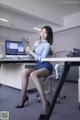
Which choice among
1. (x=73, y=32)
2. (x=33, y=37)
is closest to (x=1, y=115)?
(x=73, y=32)

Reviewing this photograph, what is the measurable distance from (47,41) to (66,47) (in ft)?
15.8

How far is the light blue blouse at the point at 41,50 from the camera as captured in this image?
1.97 meters

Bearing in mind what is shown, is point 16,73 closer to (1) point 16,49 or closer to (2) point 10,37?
(1) point 16,49

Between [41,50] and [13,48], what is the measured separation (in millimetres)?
1258

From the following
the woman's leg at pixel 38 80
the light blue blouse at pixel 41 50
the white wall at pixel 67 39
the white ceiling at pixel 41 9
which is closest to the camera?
the woman's leg at pixel 38 80

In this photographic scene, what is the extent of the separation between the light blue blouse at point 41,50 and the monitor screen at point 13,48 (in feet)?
3.57

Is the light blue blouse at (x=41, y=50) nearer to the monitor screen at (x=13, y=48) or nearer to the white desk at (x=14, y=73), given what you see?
the white desk at (x=14, y=73)

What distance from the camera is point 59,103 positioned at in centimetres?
232

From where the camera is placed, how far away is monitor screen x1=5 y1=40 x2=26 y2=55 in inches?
122

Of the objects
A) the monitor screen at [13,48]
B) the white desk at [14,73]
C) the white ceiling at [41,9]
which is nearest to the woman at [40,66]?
the white desk at [14,73]

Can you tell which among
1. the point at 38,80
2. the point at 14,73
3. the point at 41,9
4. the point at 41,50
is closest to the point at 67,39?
the point at 41,9

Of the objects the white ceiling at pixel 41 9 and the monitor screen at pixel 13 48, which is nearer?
the monitor screen at pixel 13 48

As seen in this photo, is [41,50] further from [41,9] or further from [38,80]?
[41,9]

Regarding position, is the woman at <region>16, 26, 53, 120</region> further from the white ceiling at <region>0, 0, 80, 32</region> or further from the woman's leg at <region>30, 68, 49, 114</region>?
the white ceiling at <region>0, 0, 80, 32</region>
